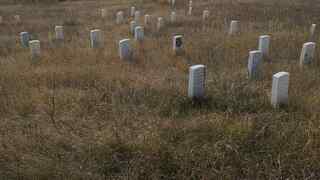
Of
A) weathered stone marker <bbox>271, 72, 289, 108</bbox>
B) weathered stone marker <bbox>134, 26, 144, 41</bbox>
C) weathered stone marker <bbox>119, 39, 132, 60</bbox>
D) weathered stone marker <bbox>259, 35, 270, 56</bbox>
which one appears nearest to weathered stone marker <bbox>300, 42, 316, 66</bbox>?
weathered stone marker <bbox>259, 35, 270, 56</bbox>

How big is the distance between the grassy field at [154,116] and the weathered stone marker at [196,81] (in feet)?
0.45

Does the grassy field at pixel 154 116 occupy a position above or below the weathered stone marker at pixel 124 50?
below

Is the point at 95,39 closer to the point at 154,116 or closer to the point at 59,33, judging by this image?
the point at 59,33

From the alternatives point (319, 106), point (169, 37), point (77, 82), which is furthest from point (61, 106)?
point (169, 37)

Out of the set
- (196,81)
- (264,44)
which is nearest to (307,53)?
(264,44)

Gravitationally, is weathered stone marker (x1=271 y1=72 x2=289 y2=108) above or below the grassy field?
above

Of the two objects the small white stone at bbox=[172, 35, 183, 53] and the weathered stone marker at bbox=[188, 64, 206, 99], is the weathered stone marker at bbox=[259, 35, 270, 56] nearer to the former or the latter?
the small white stone at bbox=[172, 35, 183, 53]

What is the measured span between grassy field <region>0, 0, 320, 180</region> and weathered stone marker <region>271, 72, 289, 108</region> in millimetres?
130

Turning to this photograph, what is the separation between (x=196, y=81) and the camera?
5199mm

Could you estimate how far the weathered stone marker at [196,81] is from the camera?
5203 mm

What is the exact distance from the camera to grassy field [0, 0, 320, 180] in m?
3.58

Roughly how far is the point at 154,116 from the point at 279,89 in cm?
168

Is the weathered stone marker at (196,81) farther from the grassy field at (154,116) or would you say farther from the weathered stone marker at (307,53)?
the weathered stone marker at (307,53)

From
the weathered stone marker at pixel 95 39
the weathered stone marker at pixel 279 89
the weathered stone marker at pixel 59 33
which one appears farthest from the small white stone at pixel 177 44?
the weathered stone marker at pixel 59 33
